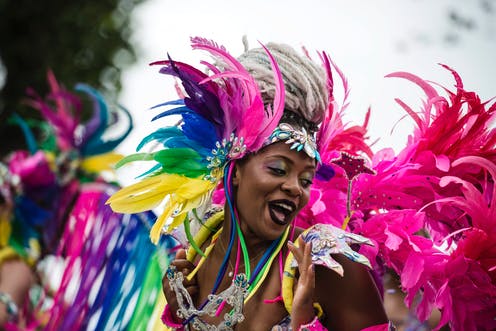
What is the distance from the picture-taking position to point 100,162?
4.84 metres

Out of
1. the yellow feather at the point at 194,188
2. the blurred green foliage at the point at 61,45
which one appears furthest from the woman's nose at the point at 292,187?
the blurred green foliage at the point at 61,45

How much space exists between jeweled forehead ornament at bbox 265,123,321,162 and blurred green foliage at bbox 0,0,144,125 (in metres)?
8.49

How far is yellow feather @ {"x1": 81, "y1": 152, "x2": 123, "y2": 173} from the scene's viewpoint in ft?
15.7

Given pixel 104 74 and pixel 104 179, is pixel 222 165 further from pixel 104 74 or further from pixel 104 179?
pixel 104 74

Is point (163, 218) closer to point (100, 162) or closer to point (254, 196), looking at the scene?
point (254, 196)

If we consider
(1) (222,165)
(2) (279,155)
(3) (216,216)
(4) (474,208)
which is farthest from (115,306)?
(4) (474,208)

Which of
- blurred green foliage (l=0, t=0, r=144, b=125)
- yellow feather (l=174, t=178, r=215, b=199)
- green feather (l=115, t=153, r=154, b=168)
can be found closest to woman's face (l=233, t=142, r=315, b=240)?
yellow feather (l=174, t=178, r=215, b=199)

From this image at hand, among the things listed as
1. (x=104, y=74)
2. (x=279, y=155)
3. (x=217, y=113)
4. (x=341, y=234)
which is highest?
(x=104, y=74)

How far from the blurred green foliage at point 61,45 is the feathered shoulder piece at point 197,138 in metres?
8.11

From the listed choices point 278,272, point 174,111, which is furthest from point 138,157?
point 278,272

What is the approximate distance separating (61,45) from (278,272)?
9.41 m

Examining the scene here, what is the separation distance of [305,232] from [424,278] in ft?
1.76

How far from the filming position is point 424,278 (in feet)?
Result: 10.3

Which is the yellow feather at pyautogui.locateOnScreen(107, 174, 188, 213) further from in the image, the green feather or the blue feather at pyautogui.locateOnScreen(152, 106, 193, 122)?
the blue feather at pyautogui.locateOnScreen(152, 106, 193, 122)
